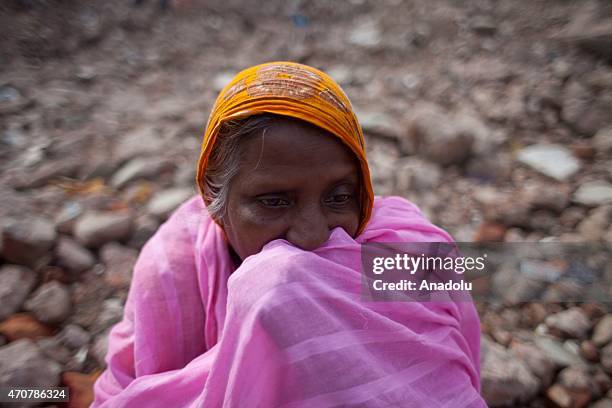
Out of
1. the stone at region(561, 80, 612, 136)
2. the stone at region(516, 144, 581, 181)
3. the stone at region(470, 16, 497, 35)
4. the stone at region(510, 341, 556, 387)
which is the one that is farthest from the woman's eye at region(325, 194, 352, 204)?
the stone at region(470, 16, 497, 35)

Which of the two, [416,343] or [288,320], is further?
[416,343]

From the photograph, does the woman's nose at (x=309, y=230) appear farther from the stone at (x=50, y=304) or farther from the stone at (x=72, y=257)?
the stone at (x=72, y=257)

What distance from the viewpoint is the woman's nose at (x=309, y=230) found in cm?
116

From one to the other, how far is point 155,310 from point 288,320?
673mm

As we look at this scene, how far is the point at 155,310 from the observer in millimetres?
1411

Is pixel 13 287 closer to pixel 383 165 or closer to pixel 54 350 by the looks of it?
pixel 54 350

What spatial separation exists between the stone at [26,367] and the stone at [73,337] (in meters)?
0.15

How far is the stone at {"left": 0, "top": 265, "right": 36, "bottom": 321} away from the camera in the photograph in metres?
1.97

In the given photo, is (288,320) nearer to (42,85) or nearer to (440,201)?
(440,201)

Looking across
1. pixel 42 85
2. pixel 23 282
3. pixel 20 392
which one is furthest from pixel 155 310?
pixel 42 85

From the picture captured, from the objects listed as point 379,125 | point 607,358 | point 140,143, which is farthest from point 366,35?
point 607,358

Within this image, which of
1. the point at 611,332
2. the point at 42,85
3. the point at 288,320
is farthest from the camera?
the point at 42,85

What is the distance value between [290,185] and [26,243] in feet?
5.77

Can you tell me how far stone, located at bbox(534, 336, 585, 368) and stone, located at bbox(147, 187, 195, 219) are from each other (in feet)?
7.18
